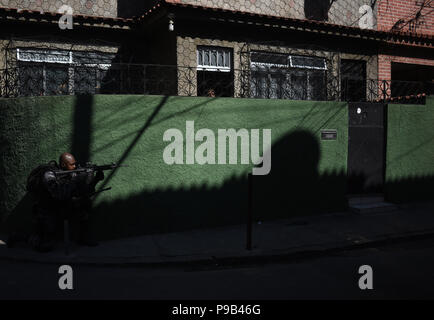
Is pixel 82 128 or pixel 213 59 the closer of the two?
pixel 82 128

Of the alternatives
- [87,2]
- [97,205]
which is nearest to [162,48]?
[87,2]

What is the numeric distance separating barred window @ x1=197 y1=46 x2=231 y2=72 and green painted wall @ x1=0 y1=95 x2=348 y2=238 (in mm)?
2965

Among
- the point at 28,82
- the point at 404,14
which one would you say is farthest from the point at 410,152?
the point at 28,82

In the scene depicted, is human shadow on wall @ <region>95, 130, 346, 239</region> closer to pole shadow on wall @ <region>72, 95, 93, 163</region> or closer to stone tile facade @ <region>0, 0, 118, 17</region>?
pole shadow on wall @ <region>72, 95, 93, 163</region>

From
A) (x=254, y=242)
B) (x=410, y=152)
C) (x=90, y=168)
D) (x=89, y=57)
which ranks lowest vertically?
(x=254, y=242)

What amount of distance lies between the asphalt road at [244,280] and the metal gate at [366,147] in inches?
120

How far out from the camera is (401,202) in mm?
9234

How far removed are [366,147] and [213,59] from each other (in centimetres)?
460

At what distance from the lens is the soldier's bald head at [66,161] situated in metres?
6.13

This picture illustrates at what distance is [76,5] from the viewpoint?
1054 centimetres

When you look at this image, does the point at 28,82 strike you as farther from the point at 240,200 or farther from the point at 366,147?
the point at 366,147

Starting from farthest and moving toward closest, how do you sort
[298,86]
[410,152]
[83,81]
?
[410,152]
[298,86]
[83,81]

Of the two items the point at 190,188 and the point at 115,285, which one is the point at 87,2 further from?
Answer: the point at 115,285

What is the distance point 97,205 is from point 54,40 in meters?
Answer: 5.79
